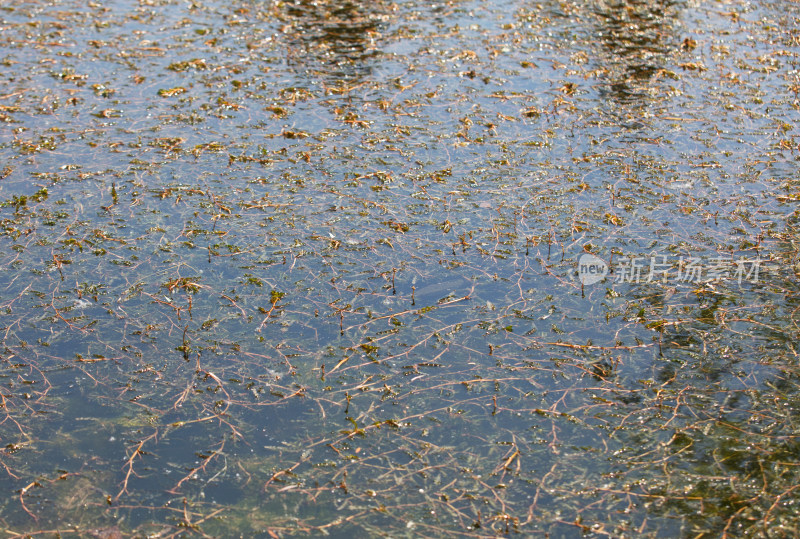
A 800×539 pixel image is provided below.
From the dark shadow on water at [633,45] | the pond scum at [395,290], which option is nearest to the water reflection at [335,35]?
the pond scum at [395,290]

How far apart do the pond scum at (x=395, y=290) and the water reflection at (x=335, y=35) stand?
0.08 meters

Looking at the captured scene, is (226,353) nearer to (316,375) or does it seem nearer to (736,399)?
(316,375)

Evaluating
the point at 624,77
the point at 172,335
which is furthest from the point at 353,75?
the point at 172,335

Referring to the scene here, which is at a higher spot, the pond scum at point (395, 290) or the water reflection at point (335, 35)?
the water reflection at point (335, 35)

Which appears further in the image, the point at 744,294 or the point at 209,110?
the point at 209,110

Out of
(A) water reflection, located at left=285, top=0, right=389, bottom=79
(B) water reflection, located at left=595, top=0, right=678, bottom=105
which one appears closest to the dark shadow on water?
(B) water reflection, located at left=595, top=0, right=678, bottom=105

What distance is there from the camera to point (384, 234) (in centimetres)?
534

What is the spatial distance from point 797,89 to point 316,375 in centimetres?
628

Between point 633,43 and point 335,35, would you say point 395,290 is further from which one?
A: point 633,43

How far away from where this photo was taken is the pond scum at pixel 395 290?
3434mm

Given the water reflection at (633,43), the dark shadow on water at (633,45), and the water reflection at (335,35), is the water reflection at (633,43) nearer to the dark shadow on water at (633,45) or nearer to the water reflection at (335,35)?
the dark shadow on water at (633,45)

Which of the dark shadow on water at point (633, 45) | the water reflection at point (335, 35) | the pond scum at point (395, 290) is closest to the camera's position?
the pond scum at point (395, 290)

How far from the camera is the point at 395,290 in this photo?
4.77 meters

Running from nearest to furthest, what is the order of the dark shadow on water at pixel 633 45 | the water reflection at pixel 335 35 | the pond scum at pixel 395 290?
the pond scum at pixel 395 290 < the dark shadow on water at pixel 633 45 < the water reflection at pixel 335 35
